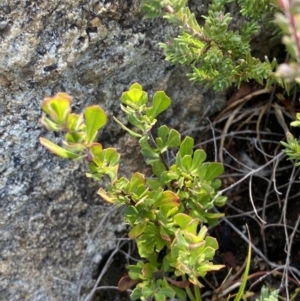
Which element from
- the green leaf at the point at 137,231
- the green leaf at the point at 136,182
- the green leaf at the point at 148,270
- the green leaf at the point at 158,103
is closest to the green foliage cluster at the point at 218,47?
the green leaf at the point at 158,103

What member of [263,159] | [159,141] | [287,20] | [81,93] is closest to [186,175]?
[159,141]

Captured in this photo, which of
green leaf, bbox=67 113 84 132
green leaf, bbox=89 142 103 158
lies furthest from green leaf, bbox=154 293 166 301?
green leaf, bbox=67 113 84 132

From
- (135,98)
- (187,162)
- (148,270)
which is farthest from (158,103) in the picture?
(148,270)

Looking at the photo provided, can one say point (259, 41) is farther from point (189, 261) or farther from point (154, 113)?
point (189, 261)

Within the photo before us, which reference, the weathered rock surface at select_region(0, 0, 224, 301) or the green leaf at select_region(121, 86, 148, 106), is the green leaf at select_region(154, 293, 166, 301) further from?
the green leaf at select_region(121, 86, 148, 106)

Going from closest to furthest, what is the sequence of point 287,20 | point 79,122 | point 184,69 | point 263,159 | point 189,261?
point 287,20, point 79,122, point 189,261, point 184,69, point 263,159

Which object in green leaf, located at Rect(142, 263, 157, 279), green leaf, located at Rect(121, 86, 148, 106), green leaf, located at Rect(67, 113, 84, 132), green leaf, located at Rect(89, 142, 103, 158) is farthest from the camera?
green leaf, located at Rect(142, 263, 157, 279)

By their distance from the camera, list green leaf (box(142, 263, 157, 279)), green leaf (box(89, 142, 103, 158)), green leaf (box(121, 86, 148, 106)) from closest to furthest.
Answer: green leaf (box(89, 142, 103, 158)), green leaf (box(121, 86, 148, 106)), green leaf (box(142, 263, 157, 279))

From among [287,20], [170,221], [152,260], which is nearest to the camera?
[287,20]
